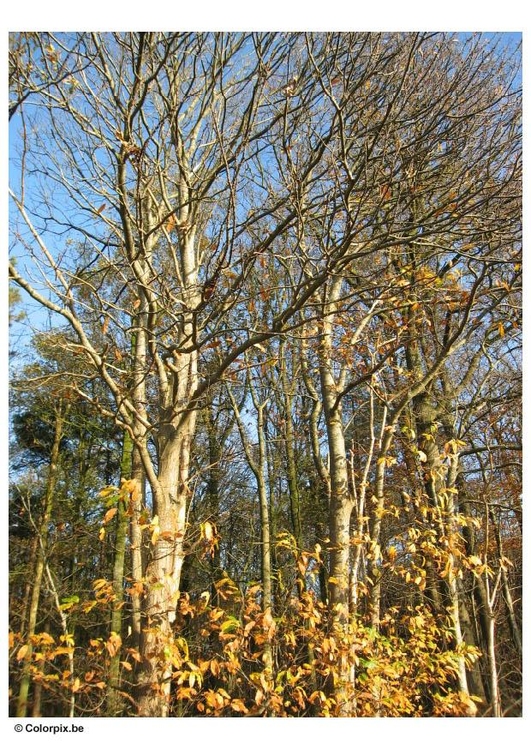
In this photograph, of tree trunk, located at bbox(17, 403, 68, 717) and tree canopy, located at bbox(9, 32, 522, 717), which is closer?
tree canopy, located at bbox(9, 32, 522, 717)

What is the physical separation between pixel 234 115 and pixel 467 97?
7.30 ft

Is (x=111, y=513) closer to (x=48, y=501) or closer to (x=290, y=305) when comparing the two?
(x=290, y=305)

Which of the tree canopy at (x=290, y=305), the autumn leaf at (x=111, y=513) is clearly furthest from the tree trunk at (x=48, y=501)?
the autumn leaf at (x=111, y=513)

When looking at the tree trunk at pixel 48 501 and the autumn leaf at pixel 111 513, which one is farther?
the tree trunk at pixel 48 501

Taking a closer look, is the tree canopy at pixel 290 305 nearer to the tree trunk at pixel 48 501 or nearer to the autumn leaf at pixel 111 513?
the autumn leaf at pixel 111 513

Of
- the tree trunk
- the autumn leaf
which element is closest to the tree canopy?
the autumn leaf

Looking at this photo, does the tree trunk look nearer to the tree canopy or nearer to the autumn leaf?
the tree canopy

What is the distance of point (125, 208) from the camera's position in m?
3.33

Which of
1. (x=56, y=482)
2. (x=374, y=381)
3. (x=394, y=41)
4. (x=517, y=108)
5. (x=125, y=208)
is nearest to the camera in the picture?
(x=125, y=208)

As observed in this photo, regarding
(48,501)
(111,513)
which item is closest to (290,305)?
(111,513)

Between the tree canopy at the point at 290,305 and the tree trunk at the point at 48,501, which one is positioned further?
the tree trunk at the point at 48,501
